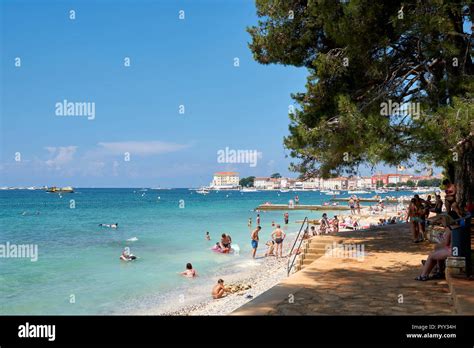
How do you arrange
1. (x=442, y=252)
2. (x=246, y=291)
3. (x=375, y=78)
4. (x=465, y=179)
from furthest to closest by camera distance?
1. (x=246, y=291)
2. (x=465, y=179)
3. (x=375, y=78)
4. (x=442, y=252)

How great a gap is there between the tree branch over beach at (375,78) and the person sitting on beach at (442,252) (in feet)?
7.42

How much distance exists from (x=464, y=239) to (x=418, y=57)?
6.01 m

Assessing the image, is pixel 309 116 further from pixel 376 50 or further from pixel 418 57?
pixel 418 57

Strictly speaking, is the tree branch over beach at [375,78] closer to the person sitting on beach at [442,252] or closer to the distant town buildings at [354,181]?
the distant town buildings at [354,181]

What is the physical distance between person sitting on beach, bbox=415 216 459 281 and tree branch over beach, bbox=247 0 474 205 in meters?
2.26

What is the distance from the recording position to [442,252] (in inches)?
245

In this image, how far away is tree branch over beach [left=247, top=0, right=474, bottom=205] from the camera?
8.20 metres

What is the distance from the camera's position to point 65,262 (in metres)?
20.1

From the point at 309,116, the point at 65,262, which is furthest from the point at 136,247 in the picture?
the point at 309,116

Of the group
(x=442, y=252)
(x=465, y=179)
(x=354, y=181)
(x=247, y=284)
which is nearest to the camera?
(x=442, y=252)

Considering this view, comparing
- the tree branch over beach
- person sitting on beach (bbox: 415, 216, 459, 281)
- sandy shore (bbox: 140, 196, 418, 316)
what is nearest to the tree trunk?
the tree branch over beach

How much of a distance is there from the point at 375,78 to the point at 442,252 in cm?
535

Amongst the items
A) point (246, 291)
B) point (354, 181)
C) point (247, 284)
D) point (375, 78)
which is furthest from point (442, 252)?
point (354, 181)

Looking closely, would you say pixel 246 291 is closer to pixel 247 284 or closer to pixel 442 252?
pixel 247 284
